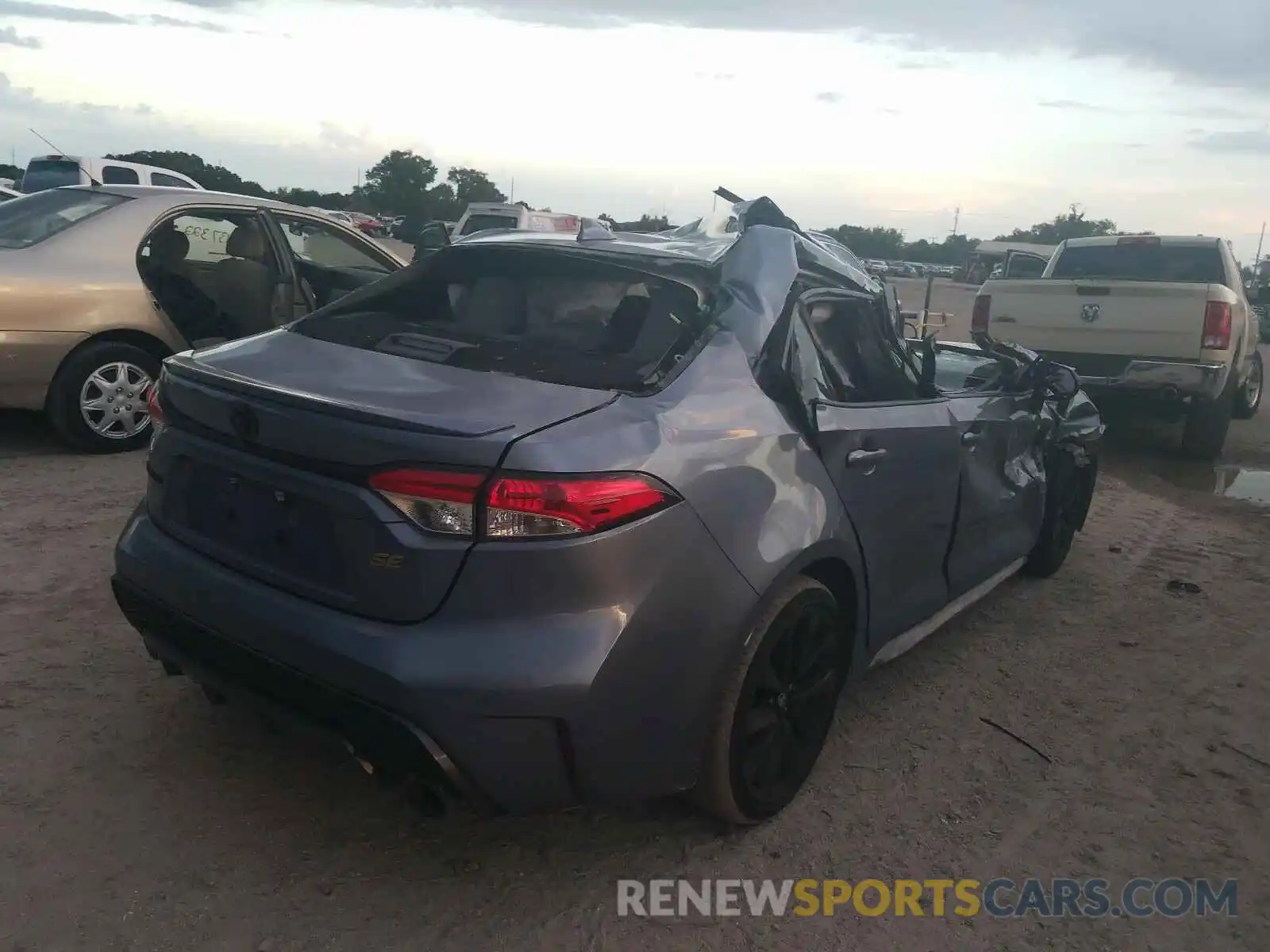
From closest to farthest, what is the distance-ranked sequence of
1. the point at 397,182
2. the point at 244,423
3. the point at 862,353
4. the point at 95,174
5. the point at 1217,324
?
the point at 244,423 → the point at 862,353 → the point at 1217,324 → the point at 95,174 → the point at 397,182

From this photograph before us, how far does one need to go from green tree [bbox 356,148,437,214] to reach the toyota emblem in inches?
2501

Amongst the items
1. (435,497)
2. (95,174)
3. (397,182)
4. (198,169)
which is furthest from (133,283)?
(397,182)

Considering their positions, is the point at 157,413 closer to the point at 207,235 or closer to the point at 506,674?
the point at 506,674

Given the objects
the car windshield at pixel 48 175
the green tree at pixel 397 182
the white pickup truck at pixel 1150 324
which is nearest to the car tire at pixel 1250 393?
the white pickup truck at pixel 1150 324

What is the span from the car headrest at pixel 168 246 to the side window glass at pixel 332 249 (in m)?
0.75

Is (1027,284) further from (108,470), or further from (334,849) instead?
(334,849)

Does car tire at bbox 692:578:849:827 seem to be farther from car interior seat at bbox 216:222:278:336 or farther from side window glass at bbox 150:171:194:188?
side window glass at bbox 150:171:194:188

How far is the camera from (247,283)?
259 inches

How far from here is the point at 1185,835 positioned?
3.05 m

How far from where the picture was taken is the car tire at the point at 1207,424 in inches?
336

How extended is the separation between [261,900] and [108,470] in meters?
4.12

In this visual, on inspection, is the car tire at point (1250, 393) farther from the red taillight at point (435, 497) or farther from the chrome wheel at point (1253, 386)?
the red taillight at point (435, 497)

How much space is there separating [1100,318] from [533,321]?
6.85 metres

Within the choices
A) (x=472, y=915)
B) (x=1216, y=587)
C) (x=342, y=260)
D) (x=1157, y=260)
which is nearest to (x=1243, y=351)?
(x=1157, y=260)
